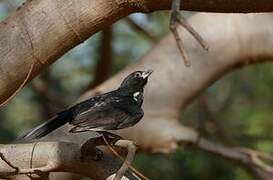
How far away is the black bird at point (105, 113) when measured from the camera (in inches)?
39.3

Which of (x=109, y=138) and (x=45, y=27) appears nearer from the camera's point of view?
(x=109, y=138)

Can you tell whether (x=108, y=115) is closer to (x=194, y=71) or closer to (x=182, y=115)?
(x=194, y=71)

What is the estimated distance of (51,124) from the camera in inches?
43.5

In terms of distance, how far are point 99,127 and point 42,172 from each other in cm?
17

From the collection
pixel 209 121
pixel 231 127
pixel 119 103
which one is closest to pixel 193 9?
pixel 119 103

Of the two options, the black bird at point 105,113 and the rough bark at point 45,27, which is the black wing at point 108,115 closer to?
the black bird at point 105,113

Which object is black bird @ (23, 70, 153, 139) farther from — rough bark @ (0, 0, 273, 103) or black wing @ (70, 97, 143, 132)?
rough bark @ (0, 0, 273, 103)

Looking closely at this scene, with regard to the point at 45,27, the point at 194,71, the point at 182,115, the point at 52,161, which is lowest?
the point at 182,115

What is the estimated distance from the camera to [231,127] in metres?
3.43

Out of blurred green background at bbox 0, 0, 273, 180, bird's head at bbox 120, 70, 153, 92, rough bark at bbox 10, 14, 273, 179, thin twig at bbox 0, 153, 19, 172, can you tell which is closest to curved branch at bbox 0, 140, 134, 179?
thin twig at bbox 0, 153, 19, 172

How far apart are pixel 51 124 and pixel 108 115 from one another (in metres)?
0.13

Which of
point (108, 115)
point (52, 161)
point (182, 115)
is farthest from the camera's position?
point (182, 115)

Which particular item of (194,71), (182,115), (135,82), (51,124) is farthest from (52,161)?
(182,115)

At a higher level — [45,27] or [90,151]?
[45,27]
